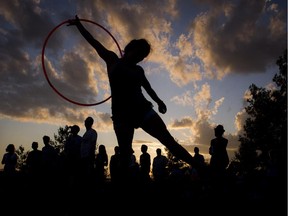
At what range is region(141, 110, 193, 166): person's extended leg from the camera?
3.72m

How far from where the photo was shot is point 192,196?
6.76m

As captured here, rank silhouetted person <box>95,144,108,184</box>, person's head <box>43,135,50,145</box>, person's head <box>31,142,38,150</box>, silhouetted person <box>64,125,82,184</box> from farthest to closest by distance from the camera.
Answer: silhouetted person <box>95,144,108,184</box>, person's head <box>31,142,38,150</box>, person's head <box>43,135,50,145</box>, silhouetted person <box>64,125,82,184</box>

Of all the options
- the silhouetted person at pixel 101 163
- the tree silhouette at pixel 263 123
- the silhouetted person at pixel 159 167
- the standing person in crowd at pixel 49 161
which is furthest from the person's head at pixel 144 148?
the tree silhouette at pixel 263 123

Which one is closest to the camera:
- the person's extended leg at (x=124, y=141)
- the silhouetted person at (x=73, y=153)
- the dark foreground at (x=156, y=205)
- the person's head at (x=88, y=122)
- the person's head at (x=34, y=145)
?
the person's extended leg at (x=124, y=141)

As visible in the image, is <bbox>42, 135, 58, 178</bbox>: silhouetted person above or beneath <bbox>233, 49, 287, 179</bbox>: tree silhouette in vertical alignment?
beneath

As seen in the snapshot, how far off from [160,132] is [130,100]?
57cm

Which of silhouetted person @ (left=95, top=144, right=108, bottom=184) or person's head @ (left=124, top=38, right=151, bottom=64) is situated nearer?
person's head @ (left=124, top=38, right=151, bottom=64)

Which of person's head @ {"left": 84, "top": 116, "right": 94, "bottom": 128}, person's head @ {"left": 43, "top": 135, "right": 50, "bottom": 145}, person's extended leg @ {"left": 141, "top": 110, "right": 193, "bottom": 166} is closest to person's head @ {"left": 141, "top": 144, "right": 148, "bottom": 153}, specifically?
person's head @ {"left": 43, "top": 135, "right": 50, "bottom": 145}

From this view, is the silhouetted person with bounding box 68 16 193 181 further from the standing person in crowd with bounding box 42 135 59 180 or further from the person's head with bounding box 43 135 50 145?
the person's head with bounding box 43 135 50 145

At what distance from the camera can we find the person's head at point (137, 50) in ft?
13.1

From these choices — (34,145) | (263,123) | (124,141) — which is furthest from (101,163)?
(263,123)

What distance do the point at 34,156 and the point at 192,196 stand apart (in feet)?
19.9

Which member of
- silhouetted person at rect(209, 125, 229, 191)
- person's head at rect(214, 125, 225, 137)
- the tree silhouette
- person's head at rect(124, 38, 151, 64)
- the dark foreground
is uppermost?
the tree silhouette

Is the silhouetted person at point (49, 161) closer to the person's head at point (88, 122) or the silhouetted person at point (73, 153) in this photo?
the silhouetted person at point (73, 153)
